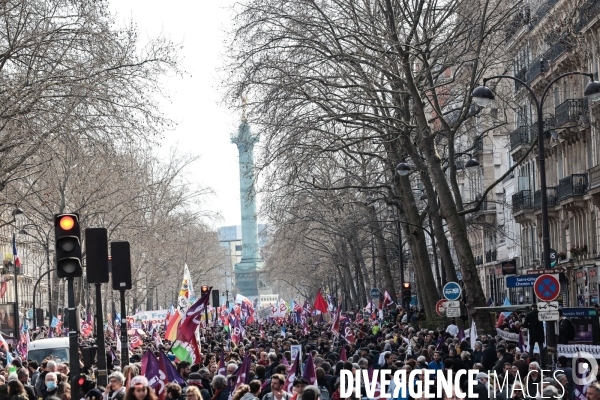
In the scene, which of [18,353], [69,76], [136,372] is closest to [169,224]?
[18,353]

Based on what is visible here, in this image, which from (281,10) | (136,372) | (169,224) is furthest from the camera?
(169,224)

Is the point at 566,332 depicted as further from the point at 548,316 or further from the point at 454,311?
the point at 454,311

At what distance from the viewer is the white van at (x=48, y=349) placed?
25.8m

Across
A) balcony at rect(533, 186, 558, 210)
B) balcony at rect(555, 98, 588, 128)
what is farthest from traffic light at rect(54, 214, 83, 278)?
balcony at rect(533, 186, 558, 210)

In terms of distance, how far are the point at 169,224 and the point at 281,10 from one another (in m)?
45.5

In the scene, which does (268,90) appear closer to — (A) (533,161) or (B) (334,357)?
(B) (334,357)

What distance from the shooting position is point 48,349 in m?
25.9

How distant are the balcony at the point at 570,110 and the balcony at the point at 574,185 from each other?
2.14 meters

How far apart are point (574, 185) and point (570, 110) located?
9.80ft

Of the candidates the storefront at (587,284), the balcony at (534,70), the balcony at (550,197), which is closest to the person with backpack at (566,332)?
the storefront at (587,284)

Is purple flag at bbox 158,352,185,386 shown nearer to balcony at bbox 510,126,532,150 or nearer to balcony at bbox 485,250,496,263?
balcony at bbox 510,126,532,150

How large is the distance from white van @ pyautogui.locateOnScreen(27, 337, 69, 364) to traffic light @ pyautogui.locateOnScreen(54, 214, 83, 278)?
11.4 metres

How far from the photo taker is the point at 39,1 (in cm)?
2559

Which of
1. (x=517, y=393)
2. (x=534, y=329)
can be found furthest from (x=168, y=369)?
(x=534, y=329)
